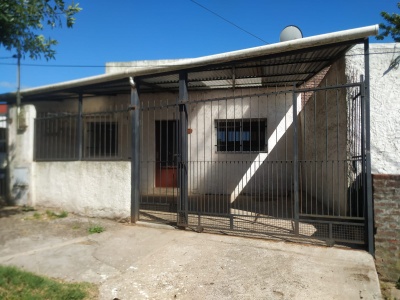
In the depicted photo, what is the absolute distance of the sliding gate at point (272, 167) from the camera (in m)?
4.89

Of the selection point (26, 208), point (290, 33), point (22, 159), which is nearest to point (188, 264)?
point (26, 208)

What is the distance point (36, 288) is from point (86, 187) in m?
3.60

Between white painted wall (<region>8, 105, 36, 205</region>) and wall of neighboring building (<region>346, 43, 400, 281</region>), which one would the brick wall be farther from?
white painted wall (<region>8, 105, 36, 205</region>)

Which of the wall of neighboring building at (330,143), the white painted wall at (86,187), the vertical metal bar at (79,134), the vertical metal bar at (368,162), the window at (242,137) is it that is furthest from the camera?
the window at (242,137)

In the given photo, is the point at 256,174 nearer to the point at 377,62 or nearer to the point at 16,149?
Answer: the point at 377,62

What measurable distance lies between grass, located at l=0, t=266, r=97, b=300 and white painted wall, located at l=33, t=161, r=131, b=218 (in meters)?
2.74

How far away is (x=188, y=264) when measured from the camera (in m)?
4.30

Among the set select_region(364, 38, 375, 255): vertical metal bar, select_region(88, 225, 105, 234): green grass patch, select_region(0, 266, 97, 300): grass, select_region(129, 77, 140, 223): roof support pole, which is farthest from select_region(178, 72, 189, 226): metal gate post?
select_region(364, 38, 375, 255): vertical metal bar

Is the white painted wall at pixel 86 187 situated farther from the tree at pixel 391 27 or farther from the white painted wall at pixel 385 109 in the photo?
the tree at pixel 391 27

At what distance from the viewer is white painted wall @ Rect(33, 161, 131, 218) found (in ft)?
21.3

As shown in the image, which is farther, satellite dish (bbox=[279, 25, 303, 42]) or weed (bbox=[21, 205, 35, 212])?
weed (bbox=[21, 205, 35, 212])

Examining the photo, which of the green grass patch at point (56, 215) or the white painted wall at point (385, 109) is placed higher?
the white painted wall at point (385, 109)

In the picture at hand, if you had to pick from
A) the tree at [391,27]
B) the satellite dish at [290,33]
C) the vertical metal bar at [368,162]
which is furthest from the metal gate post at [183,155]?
the tree at [391,27]

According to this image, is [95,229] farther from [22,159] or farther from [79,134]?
[22,159]
